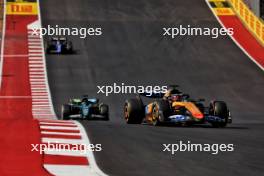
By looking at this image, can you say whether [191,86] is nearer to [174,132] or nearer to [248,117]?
[248,117]

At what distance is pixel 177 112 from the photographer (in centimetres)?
2100

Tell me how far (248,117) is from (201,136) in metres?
11.8

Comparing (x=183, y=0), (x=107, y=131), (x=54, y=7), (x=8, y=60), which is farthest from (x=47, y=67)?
(x=107, y=131)

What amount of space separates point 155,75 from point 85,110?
13626 millimetres

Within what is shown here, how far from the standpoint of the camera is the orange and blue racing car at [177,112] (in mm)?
20672

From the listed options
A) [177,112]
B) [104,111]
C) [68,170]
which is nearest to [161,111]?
[177,112]

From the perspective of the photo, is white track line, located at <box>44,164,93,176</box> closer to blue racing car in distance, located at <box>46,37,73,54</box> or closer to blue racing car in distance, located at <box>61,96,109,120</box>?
blue racing car in distance, located at <box>61,96,109,120</box>

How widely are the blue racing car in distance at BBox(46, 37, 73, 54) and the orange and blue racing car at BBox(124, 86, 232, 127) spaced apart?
2323 centimetres

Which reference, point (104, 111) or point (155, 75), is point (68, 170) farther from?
point (155, 75)

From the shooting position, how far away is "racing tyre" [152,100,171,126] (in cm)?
2067

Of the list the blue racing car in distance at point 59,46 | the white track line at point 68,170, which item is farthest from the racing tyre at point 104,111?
the blue racing car in distance at point 59,46

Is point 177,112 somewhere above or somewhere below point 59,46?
below

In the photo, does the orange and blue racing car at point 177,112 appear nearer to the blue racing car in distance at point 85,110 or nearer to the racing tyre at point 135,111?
the racing tyre at point 135,111

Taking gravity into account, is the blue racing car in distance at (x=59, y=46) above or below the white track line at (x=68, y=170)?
above
